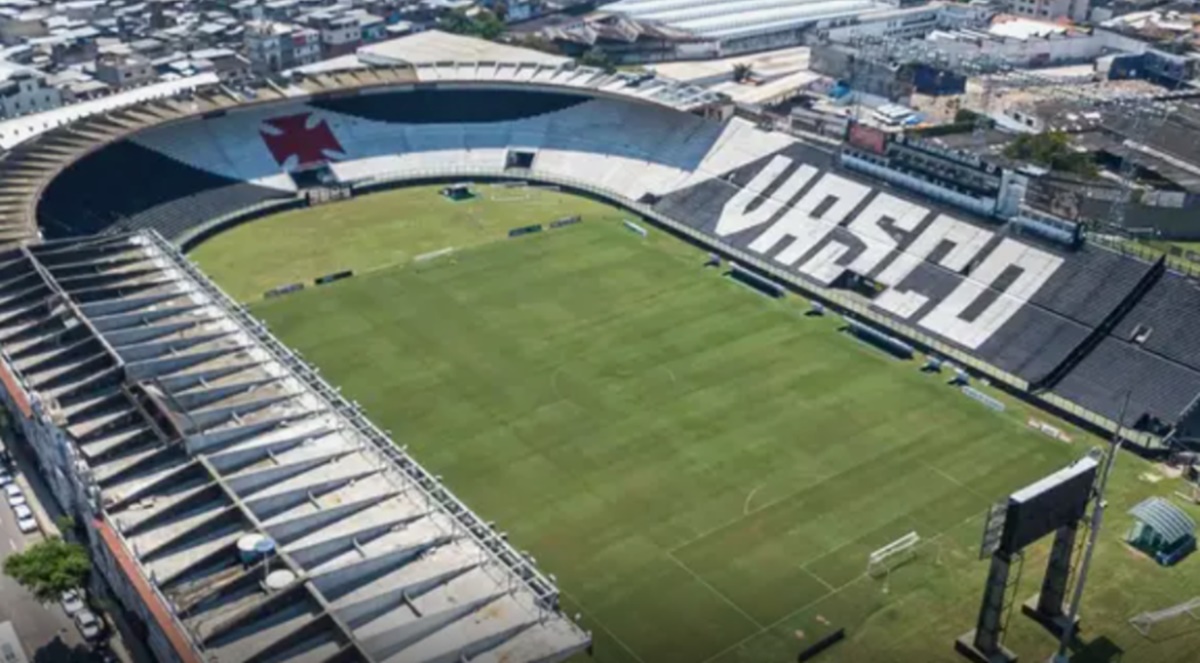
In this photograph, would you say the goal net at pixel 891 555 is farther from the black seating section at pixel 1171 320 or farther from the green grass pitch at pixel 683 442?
the black seating section at pixel 1171 320

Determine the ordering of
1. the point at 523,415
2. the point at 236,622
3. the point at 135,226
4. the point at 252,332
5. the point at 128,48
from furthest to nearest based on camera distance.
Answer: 1. the point at 128,48
2. the point at 135,226
3. the point at 523,415
4. the point at 252,332
5. the point at 236,622

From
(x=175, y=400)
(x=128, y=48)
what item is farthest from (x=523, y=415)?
(x=128, y=48)

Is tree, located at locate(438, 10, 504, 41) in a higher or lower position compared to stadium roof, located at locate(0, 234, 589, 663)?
lower

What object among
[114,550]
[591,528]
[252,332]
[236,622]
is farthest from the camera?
[252,332]

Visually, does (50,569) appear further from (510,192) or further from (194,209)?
(510,192)

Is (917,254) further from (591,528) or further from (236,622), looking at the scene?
(236,622)

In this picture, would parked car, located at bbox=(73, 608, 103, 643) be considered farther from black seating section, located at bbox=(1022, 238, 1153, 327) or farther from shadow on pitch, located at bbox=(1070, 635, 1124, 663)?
black seating section, located at bbox=(1022, 238, 1153, 327)

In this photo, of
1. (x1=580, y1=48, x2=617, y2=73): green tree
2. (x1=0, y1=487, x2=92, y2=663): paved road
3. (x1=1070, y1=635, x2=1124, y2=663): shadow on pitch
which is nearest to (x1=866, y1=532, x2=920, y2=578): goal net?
(x1=1070, y1=635, x2=1124, y2=663): shadow on pitch
